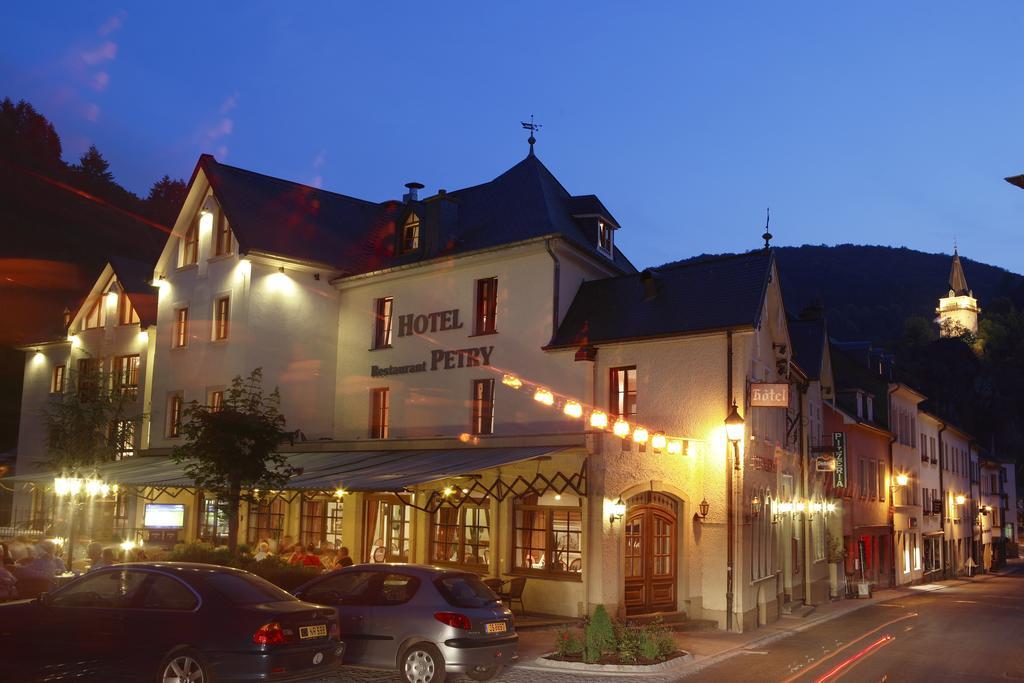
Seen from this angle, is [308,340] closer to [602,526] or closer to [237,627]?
[602,526]

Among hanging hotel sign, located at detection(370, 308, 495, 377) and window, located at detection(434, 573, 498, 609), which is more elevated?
hanging hotel sign, located at detection(370, 308, 495, 377)

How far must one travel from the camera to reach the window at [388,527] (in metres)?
23.5

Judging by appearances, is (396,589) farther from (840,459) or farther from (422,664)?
(840,459)

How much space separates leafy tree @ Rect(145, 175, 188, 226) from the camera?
111m

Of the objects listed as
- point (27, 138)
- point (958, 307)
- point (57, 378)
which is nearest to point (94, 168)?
point (27, 138)

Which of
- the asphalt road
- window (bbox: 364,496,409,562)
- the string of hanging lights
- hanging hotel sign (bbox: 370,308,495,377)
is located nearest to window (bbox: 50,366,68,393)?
hanging hotel sign (bbox: 370,308,495,377)

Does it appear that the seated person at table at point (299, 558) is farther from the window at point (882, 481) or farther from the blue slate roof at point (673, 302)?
the window at point (882, 481)

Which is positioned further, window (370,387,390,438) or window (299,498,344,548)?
window (370,387,390,438)

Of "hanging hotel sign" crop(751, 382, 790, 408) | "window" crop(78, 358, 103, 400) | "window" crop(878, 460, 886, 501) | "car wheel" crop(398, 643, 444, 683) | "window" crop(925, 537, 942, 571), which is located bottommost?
"window" crop(925, 537, 942, 571)

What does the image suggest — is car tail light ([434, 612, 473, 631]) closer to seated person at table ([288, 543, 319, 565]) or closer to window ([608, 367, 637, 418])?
seated person at table ([288, 543, 319, 565])

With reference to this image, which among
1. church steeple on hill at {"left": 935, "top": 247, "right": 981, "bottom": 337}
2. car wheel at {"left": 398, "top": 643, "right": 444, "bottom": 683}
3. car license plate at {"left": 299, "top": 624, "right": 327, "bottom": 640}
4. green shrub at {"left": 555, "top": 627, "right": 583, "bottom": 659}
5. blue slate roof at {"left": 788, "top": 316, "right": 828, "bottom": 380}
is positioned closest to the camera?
car license plate at {"left": 299, "top": 624, "right": 327, "bottom": 640}

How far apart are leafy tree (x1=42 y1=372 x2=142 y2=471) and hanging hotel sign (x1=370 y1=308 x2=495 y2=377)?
1059cm

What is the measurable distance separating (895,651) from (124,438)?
25.9m

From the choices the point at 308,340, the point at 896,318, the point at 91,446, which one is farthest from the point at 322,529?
the point at 896,318
